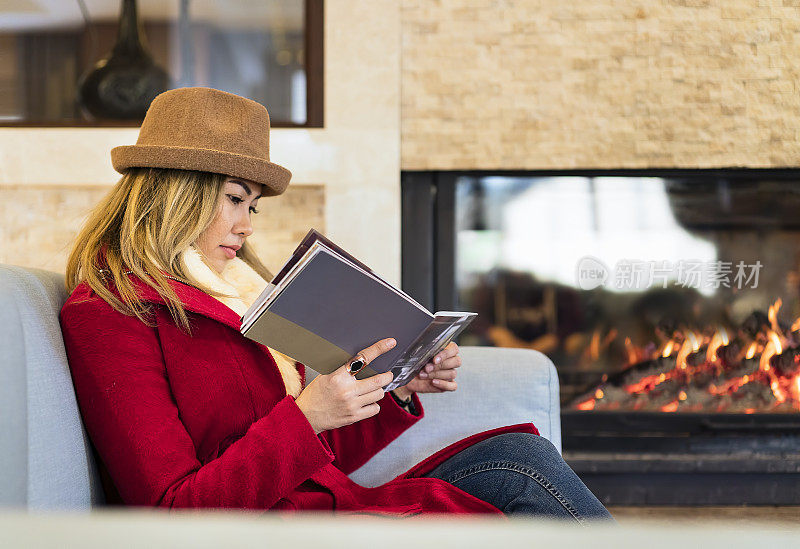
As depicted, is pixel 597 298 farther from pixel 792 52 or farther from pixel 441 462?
pixel 441 462

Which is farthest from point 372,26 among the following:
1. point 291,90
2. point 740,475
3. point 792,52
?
point 740,475

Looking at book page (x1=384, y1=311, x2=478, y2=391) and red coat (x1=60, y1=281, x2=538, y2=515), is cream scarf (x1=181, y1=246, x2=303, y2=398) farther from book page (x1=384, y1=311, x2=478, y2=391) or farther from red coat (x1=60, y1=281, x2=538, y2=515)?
book page (x1=384, y1=311, x2=478, y2=391)

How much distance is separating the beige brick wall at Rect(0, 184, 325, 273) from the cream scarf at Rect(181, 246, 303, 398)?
1.03 meters

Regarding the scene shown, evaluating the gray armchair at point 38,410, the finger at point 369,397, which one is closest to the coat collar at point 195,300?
the gray armchair at point 38,410

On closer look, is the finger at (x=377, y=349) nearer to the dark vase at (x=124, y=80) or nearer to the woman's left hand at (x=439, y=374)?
the woman's left hand at (x=439, y=374)

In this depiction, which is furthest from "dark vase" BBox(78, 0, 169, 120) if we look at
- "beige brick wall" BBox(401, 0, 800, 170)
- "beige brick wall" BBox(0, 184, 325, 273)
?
"beige brick wall" BBox(401, 0, 800, 170)

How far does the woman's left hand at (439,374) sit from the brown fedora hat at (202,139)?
420 millimetres

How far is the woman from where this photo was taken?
3.18ft

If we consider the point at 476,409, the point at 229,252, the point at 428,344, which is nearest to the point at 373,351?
the point at 428,344

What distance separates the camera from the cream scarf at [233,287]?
3.88 feet

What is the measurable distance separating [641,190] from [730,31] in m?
0.56

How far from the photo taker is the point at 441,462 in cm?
128

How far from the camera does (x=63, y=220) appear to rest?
8.07ft

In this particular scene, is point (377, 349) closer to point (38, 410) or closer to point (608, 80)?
point (38, 410)
